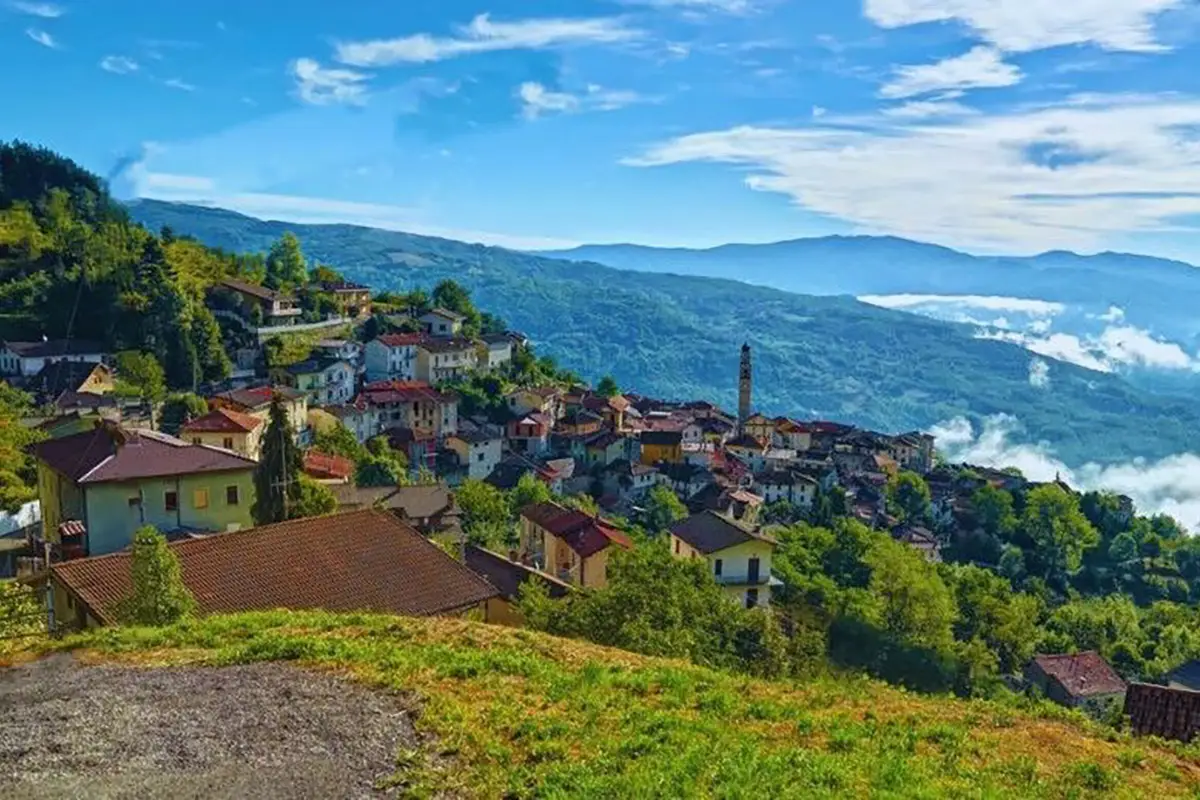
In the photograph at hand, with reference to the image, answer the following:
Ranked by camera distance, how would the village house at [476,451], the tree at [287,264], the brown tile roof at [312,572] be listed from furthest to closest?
the tree at [287,264] → the village house at [476,451] → the brown tile roof at [312,572]

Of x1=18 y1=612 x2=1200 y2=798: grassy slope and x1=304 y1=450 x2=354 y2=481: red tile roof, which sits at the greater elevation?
x1=18 y1=612 x2=1200 y2=798: grassy slope

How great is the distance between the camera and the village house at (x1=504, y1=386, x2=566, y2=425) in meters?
79.2

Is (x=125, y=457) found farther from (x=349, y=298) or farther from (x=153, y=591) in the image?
(x=349, y=298)

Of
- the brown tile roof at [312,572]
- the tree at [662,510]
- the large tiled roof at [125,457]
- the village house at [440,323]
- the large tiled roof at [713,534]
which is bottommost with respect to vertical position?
the tree at [662,510]

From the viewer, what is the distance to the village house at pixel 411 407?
230 feet

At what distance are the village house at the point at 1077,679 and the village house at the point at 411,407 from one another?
135 feet

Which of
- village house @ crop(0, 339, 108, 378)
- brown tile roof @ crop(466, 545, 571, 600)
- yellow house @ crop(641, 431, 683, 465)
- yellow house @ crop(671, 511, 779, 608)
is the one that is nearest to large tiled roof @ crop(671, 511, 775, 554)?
yellow house @ crop(671, 511, 779, 608)

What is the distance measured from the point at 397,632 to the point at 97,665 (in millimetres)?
3496

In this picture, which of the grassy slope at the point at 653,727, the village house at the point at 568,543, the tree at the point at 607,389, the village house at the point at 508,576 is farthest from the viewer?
the tree at the point at 607,389

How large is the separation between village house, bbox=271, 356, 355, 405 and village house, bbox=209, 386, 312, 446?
12.2 feet

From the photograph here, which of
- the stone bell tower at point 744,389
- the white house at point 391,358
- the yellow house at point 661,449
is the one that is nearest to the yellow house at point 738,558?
the yellow house at point 661,449

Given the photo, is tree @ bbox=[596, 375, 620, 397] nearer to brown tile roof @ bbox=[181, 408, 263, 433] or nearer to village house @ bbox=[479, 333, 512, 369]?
village house @ bbox=[479, 333, 512, 369]

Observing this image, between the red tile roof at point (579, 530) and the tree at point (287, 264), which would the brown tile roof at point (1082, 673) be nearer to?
the red tile roof at point (579, 530)

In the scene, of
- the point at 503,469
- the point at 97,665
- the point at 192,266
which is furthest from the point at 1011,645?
the point at 192,266
